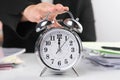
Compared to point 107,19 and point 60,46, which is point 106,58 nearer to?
point 60,46

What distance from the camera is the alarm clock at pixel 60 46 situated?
2.41ft

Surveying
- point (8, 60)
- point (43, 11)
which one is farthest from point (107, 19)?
point (8, 60)

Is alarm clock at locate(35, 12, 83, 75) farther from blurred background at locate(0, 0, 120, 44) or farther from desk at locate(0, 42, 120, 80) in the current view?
blurred background at locate(0, 0, 120, 44)

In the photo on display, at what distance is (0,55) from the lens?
2.86ft

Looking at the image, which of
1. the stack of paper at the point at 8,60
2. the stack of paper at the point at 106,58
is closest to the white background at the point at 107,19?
the stack of paper at the point at 106,58

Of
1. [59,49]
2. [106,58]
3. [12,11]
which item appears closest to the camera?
[59,49]

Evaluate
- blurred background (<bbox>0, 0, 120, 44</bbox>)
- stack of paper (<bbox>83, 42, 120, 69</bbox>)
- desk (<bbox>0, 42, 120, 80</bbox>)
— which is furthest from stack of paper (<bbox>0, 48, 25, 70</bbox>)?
blurred background (<bbox>0, 0, 120, 44</bbox>)

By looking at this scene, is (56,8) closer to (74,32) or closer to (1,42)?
(74,32)

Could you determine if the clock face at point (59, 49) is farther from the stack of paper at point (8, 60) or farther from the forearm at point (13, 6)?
the forearm at point (13, 6)

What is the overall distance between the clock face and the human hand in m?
0.07

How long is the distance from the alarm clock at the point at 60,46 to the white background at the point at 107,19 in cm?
118

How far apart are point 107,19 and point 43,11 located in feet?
3.56

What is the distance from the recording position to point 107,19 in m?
1.92

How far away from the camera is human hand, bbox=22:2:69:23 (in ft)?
2.62
